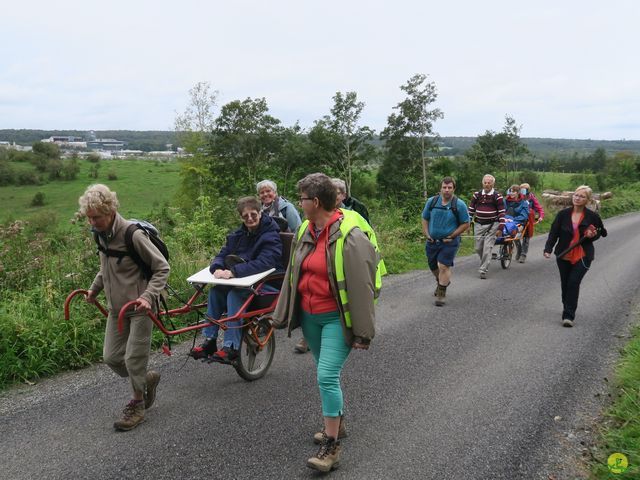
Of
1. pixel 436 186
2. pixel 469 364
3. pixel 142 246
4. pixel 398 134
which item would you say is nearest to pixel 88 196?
pixel 142 246

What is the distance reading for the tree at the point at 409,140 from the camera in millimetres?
40594

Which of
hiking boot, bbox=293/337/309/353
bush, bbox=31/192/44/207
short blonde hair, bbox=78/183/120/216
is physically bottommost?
bush, bbox=31/192/44/207

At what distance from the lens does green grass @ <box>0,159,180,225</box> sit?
5826 centimetres

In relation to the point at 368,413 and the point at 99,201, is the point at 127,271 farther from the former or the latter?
the point at 368,413

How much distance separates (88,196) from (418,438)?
10.0 feet

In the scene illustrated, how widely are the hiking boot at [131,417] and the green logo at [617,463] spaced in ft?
11.4

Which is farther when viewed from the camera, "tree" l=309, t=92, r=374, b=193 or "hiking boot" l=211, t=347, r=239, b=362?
"tree" l=309, t=92, r=374, b=193

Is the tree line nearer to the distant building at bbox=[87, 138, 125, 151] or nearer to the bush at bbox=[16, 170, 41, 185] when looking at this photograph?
the bush at bbox=[16, 170, 41, 185]

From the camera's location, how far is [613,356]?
5.68m

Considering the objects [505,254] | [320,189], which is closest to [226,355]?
[320,189]

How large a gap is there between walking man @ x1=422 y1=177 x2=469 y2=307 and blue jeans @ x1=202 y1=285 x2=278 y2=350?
4.08 metres

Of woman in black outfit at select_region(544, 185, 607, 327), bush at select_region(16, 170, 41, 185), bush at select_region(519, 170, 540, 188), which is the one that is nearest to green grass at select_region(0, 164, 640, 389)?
woman in black outfit at select_region(544, 185, 607, 327)

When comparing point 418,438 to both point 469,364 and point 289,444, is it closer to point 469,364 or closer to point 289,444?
point 289,444

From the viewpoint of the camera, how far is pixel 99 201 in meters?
3.61
